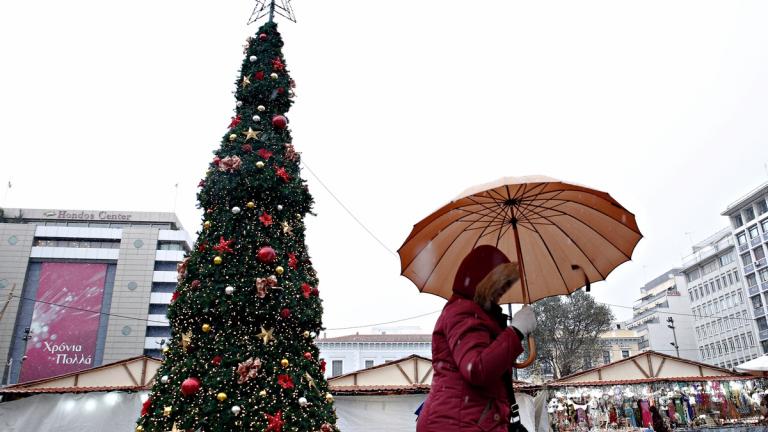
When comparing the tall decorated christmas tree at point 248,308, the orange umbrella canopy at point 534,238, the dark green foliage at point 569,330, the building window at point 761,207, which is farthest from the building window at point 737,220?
the orange umbrella canopy at point 534,238

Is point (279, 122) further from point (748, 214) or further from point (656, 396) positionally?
point (748, 214)

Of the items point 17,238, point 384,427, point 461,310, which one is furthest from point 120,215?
point 461,310

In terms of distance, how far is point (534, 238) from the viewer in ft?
12.2

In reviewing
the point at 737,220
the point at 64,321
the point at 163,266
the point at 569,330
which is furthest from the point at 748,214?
the point at 64,321

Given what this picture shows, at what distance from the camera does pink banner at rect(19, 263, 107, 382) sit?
55125mm

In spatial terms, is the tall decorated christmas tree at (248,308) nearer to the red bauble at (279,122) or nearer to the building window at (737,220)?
the red bauble at (279,122)

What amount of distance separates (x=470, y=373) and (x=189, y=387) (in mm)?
4214

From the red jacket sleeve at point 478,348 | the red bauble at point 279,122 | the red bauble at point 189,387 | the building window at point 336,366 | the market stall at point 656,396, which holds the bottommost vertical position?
the market stall at point 656,396

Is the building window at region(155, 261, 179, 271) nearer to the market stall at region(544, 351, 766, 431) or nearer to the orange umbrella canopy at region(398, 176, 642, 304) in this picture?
the market stall at region(544, 351, 766, 431)

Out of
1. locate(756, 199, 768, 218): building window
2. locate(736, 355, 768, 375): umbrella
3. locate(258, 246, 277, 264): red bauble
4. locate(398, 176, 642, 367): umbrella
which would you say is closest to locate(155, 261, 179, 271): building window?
locate(736, 355, 768, 375): umbrella

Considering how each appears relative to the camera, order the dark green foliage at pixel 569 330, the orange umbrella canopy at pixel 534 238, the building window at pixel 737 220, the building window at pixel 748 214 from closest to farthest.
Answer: the orange umbrella canopy at pixel 534 238 < the dark green foliage at pixel 569 330 < the building window at pixel 748 214 < the building window at pixel 737 220

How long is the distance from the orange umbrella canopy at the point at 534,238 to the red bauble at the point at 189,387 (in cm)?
293

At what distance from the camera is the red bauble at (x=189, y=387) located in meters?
5.30

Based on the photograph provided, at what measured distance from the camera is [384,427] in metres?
12.3
